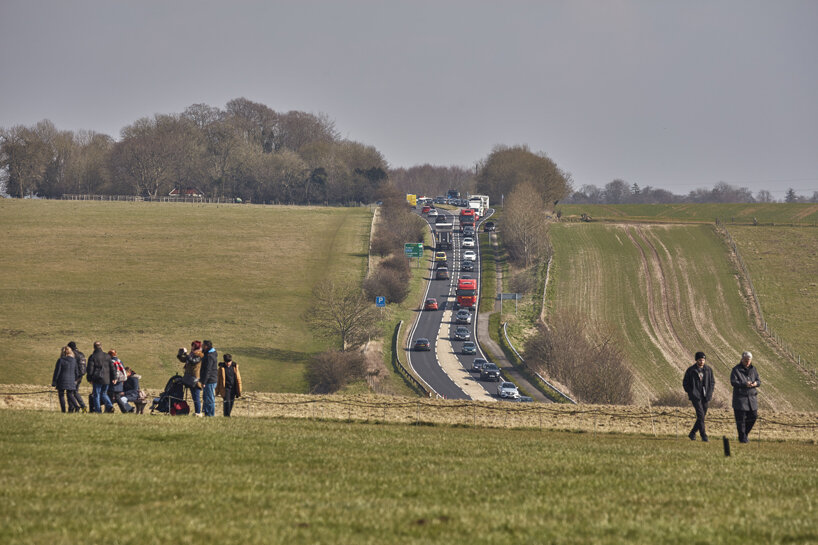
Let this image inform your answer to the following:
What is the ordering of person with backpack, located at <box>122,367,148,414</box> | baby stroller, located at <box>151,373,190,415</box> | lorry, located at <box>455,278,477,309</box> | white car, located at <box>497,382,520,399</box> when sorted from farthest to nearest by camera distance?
lorry, located at <box>455,278,477,309</box>
white car, located at <box>497,382,520,399</box>
person with backpack, located at <box>122,367,148,414</box>
baby stroller, located at <box>151,373,190,415</box>

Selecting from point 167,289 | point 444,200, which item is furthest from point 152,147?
point 167,289

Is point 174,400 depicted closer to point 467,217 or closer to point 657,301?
point 657,301

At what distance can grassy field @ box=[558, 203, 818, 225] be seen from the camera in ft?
465

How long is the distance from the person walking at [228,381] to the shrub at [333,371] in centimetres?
3501

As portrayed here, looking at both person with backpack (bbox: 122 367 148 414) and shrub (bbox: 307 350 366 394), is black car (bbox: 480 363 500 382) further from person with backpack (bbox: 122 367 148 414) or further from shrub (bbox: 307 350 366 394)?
person with backpack (bbox: 122 367 148 414)

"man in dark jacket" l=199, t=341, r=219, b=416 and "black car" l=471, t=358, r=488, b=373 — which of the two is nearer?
"man in dark jacket" l=199, t=341, r=219, b=416

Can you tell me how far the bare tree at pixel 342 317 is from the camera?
233ft

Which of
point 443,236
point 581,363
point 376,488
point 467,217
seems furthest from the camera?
point 467,217

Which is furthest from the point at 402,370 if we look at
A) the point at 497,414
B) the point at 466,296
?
the point at 497,414

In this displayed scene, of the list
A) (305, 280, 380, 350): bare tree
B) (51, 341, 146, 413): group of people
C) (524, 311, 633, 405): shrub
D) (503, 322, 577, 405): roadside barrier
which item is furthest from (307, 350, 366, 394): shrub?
(51, 341, 146, 413): group of people

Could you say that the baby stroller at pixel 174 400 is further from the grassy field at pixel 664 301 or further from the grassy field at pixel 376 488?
the grassy field at pixel 664 301

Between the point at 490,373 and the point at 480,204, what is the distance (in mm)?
98908

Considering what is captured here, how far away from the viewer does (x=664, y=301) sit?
317ft

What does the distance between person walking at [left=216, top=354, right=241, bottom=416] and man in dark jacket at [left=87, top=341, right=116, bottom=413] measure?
10.4ft
